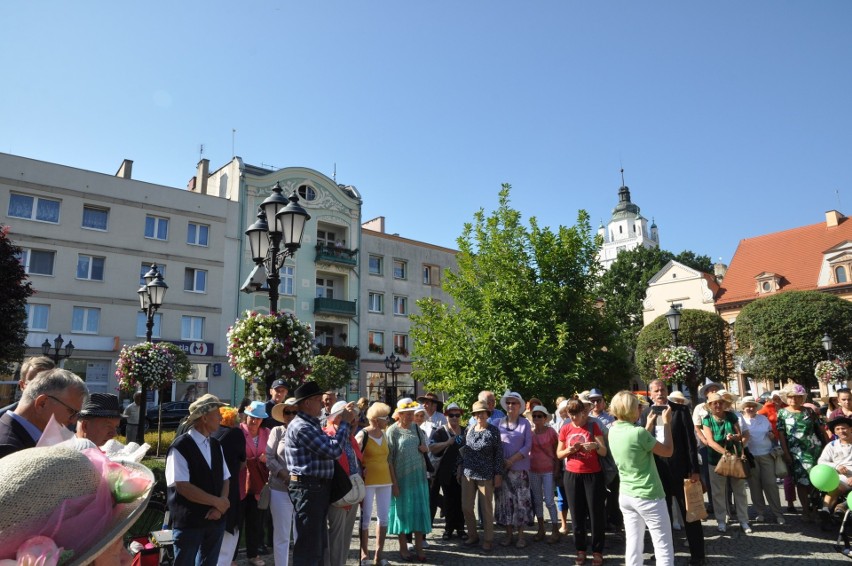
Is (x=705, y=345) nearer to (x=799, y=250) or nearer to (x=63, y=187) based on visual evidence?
(x=799, y=250)

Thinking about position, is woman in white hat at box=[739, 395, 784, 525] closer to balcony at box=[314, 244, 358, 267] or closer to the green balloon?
the green balloon

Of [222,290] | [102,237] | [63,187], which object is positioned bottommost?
[222,290]

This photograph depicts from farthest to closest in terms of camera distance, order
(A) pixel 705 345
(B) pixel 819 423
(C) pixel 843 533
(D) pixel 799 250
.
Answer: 1. (D) pixel 799 250
2. (A) pixel 705 345
3. (B) pixel 819 423
4. (C) pixel 843 533

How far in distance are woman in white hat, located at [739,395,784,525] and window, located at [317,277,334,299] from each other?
30.4 metres

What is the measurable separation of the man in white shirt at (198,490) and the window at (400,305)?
3468cm

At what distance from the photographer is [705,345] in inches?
1624

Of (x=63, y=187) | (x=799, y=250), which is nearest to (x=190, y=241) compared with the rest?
(x=63, y=187)

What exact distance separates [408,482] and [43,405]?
518 centimetres

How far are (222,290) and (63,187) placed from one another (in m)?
9.55

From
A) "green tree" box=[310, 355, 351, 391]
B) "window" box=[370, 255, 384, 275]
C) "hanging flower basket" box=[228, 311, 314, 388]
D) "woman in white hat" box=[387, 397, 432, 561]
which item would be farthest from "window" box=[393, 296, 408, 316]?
"woman in white hat" box=[387, 397, 432, 561]

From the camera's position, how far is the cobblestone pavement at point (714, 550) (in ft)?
23.1

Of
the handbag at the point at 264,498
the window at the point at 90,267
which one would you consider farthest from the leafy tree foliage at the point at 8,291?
the window at the point at 90,267

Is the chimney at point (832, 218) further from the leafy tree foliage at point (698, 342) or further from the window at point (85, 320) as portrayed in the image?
the window at point (85, 320)

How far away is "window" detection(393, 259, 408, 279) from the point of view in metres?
40.9
